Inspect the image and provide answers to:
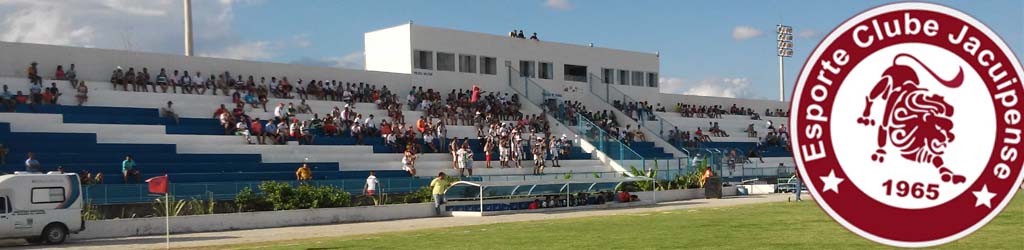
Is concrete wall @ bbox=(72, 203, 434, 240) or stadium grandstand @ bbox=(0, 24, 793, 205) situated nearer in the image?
concrete wall @ bbox=(72, 203, 434, 240)

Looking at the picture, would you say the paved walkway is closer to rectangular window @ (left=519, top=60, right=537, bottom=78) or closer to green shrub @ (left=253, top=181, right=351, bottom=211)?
green shrub @ (left=253, top=181, right=351, bottom=211)

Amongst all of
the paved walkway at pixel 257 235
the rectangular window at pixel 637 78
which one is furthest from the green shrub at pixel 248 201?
the rectangular window at pixel 637 78

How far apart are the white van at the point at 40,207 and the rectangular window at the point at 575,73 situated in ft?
135

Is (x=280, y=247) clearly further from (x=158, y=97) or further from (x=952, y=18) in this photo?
(x=158, y=97)

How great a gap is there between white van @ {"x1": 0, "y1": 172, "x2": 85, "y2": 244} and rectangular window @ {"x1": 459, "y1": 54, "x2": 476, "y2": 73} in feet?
110

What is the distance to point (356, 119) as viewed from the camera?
4322 cm

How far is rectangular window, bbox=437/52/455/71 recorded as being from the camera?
184ft

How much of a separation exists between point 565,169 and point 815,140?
44.8 meters

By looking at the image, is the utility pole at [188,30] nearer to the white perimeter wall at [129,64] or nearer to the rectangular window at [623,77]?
the white perimeter wall at [129,64]

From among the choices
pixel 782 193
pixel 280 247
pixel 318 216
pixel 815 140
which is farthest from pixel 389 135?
pixel 815 140

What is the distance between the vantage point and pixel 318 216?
31266 mm

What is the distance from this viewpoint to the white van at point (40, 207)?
23281 millimetres

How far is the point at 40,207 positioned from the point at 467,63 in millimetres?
35077

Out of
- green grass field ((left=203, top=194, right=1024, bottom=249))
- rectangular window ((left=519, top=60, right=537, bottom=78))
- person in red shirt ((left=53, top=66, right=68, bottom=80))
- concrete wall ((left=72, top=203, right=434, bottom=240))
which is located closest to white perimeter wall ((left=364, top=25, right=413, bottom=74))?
rectangular window ((left=519, top=60, right=537, bottom=78))
